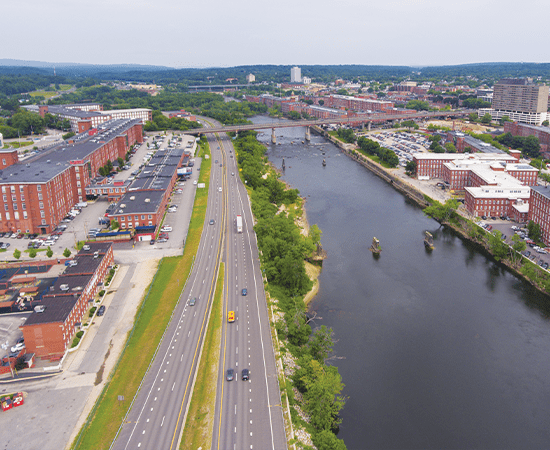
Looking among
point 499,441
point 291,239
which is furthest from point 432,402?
point 291,239

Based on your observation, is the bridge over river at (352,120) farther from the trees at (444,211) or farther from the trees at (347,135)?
the trees at (444,211)

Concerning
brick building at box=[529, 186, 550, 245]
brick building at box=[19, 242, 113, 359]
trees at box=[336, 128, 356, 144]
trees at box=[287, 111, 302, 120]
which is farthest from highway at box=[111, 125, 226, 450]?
trees at box=[287, 111, 302, 120]

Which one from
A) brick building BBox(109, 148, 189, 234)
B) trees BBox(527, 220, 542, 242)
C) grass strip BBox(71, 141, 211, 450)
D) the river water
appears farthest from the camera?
brick building BBox(109, 148, 189, 234)

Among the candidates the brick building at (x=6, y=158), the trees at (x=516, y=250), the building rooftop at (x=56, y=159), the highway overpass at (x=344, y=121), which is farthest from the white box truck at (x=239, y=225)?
the highway overpass at (x=344, y=121)

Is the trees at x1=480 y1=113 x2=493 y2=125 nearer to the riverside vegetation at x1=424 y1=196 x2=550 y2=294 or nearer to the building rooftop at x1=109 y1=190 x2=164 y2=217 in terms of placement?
the riverside vegetation at x1=424 y1=196 x2=550 y2=294

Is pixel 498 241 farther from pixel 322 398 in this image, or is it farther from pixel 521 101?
pixel 521 101

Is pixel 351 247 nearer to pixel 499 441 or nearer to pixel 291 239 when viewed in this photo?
pixel 291 239
